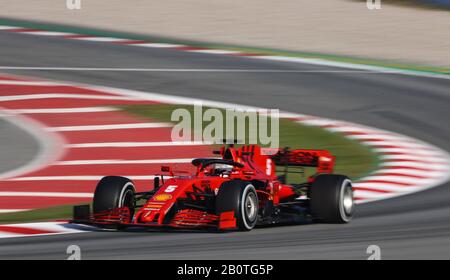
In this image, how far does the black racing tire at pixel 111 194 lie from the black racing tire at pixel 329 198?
191cm

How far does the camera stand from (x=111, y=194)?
36.9ft

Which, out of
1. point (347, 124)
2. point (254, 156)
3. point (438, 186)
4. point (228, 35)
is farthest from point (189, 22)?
point (254, 156)

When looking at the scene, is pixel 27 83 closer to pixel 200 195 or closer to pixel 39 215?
pixel 39 215

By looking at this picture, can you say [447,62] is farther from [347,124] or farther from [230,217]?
[230,217]

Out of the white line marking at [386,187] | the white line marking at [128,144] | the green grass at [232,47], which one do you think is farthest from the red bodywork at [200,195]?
the green grass at [232,47]

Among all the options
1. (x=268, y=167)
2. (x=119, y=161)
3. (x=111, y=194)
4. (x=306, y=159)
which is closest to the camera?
(x=111, y=194)

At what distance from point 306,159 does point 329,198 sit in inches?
36.1

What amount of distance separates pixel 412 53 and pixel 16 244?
17.7 m

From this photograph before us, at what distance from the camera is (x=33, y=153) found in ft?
53.0

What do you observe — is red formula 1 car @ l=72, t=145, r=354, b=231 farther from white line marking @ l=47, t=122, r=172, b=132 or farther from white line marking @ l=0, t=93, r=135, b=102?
white line marking @ l=0, t=93, r=135, b=102

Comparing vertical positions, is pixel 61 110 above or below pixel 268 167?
above

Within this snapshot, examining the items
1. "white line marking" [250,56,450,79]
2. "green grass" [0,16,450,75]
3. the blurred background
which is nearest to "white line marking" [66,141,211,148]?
"white line marking" [250,56,450,79]

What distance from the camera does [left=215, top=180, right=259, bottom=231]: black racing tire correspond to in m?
10.7

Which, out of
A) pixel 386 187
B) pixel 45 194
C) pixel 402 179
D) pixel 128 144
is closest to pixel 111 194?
pixel 45 194
